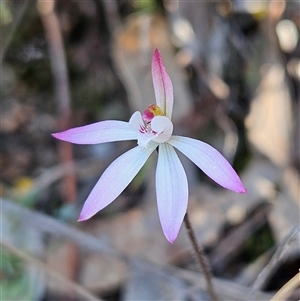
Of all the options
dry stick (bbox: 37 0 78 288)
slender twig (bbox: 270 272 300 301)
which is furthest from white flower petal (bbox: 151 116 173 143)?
dry stick (bbox: 37 0 78 288)

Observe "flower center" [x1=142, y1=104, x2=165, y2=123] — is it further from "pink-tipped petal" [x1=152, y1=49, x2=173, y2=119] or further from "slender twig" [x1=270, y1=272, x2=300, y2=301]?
"slender twig" [x1=270, y1=272, x2=300, y2=301]

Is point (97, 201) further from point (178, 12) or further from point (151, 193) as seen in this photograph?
point (178, 12)

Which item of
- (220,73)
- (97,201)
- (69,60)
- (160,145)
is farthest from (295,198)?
(69,60)

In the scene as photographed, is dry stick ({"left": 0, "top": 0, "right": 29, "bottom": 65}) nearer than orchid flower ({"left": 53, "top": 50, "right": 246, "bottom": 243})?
No

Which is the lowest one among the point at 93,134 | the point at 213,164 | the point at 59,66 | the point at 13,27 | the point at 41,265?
the point at 41,265

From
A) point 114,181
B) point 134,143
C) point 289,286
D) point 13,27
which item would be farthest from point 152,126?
point 13,27

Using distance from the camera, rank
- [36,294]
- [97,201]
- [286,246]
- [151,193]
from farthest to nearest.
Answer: [151,193], [36,294], [286,246], [97,201]

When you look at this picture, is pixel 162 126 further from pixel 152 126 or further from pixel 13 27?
pixel 13 27
